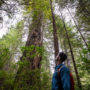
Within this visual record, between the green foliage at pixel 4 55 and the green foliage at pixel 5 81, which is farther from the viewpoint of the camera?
the green foliage at pixel 4 55

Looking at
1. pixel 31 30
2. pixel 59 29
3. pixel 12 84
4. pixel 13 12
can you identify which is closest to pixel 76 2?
pixel 59 29

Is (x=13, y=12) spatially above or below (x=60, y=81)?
above

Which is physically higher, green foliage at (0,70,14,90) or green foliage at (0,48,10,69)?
green foliage at (0,48,10,69)

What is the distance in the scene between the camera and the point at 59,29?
33.5 feet

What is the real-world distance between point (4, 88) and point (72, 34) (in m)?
11.2

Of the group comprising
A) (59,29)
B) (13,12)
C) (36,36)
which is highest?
(13,12)

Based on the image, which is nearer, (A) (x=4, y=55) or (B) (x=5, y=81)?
(B) (x=5, y=81)

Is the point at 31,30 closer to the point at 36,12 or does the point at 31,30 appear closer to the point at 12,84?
the point at 36,12

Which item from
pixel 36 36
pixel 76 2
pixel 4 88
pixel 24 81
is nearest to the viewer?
pixel 4 88

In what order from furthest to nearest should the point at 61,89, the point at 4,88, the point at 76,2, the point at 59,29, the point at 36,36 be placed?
1. the point at 59,29
2. the point at 76,2
3. the point at 36,36
4. the point at 4,88
5. the point at 61,89

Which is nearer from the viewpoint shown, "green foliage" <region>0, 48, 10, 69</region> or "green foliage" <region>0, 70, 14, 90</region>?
"green foliage" <region>0, 70, 14, 90</region>

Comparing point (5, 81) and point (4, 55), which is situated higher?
point (4, 55)

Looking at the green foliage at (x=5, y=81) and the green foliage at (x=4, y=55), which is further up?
the green foliage at (x=4, y=55)

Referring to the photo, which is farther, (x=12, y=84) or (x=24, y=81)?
(x=24, y=81)
